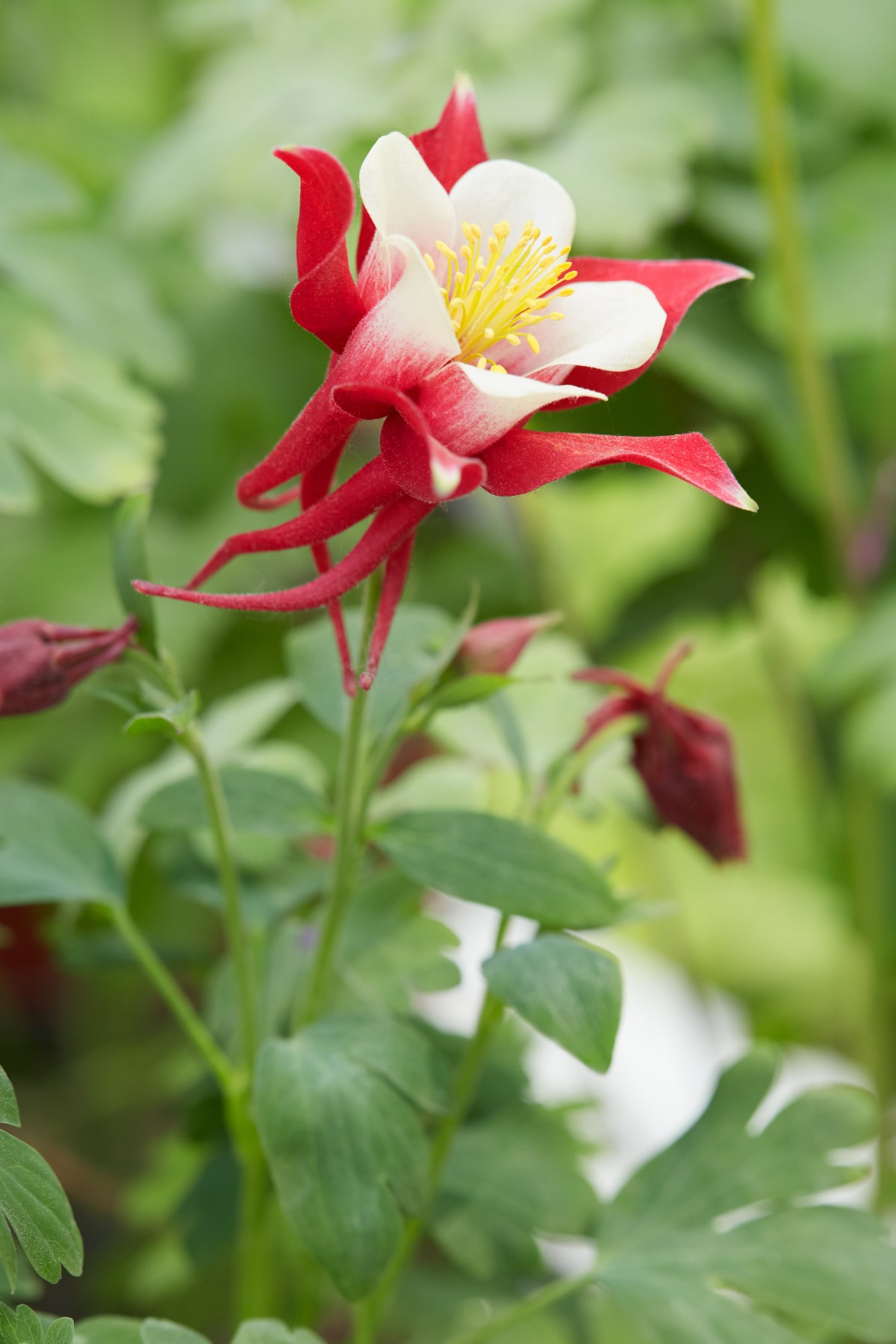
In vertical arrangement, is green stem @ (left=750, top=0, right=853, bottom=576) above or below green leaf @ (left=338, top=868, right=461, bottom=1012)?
above

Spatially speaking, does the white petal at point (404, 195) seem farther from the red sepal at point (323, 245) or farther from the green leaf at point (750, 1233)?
the green leaf at point (750, 1233)

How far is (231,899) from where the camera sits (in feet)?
1.17

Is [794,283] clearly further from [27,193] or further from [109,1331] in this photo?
[109,1331]

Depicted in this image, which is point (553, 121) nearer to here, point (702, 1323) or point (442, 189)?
point (442, 189)

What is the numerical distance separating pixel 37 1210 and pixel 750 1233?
22cm

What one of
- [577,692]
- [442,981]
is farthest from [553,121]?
[442,981]

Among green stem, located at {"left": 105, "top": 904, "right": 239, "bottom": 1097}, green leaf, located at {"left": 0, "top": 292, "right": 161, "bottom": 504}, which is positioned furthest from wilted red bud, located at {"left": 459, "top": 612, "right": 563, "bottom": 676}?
green leaf, located at {"left": 0, "top": 292, "right": 161, "bottom": 504}

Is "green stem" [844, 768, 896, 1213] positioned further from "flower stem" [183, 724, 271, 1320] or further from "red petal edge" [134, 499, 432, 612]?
"red petal edge" [134, 499, 432, 612]

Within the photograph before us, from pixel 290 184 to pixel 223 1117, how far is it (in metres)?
0.52

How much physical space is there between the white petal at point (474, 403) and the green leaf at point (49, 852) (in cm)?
19

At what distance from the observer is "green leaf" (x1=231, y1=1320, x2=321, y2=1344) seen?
30 centimetres

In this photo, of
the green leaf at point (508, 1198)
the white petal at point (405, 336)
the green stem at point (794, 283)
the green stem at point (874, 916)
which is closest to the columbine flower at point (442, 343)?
the white petal at point (405, 336)

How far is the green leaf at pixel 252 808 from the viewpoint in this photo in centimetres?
37

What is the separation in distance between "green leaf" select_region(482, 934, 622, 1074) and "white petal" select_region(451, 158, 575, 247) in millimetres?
176
